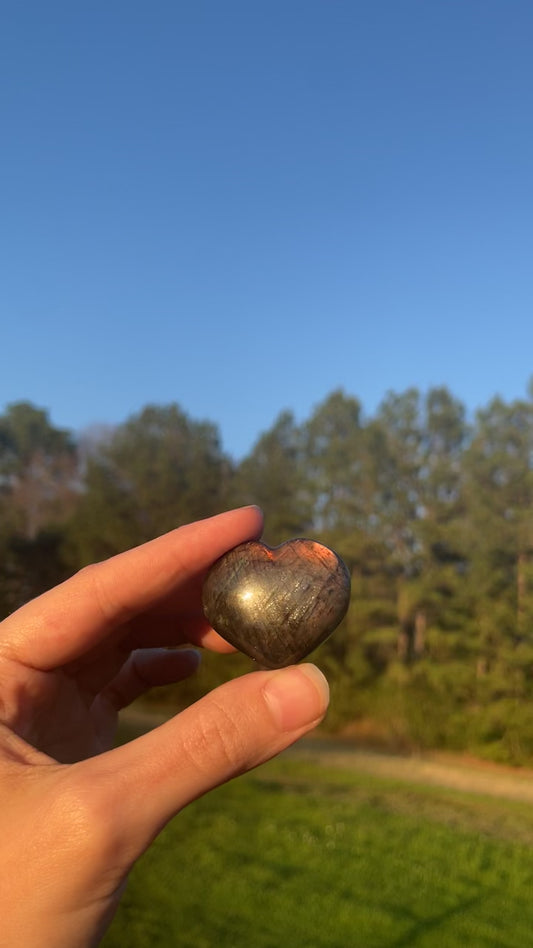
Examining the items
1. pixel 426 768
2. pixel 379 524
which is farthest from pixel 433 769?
pixel 379 524

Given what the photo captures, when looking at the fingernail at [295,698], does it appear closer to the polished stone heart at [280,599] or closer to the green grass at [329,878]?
the polished stone heart at [280,599]

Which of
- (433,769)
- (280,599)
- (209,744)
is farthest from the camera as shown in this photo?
(433,769)

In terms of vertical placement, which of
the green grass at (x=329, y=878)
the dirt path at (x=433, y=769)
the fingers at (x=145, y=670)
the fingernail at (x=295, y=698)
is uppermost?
the fingernail at (x=295, y=698)

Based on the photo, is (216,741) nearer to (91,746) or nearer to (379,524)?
(91,746)

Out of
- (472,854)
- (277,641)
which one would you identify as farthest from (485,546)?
(277,641)

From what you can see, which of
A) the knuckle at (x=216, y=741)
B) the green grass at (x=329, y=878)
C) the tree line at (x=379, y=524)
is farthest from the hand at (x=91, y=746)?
the tree line at (x=379, y=524)

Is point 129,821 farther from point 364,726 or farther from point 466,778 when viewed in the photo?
point 364,726

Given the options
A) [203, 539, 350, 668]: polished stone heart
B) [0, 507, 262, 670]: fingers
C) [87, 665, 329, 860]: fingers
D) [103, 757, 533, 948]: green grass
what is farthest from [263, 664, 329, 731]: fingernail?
[103, 757, 533, 948]: green grass
